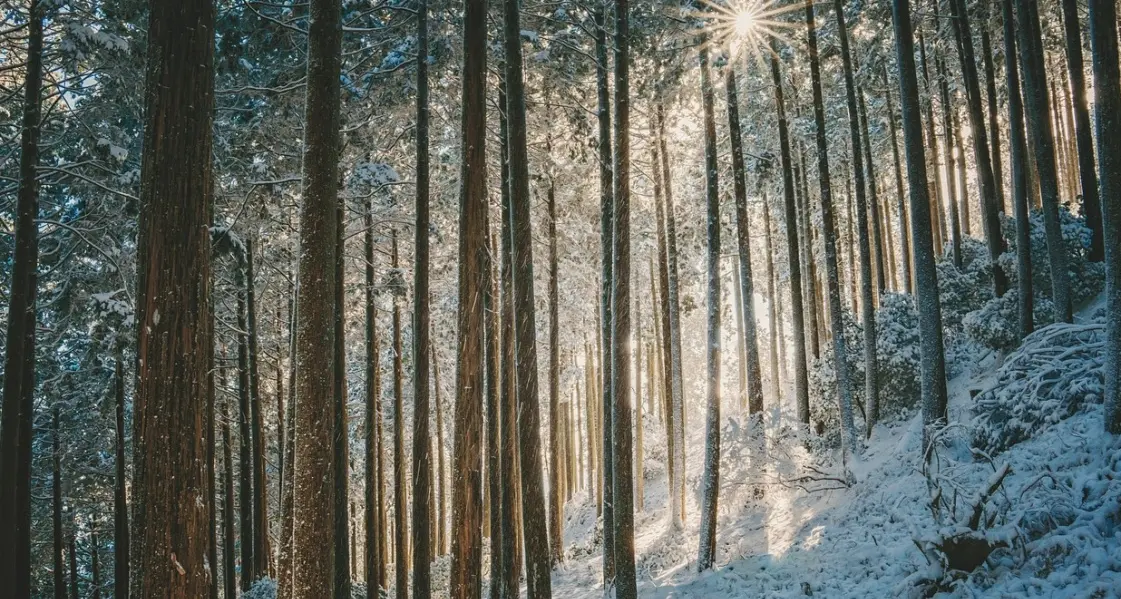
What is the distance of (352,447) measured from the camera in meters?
32.0

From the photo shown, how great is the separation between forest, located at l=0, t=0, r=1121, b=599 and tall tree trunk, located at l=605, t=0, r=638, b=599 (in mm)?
62

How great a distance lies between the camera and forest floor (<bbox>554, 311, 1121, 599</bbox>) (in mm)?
5645

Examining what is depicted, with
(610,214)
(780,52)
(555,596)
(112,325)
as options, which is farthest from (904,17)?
(112,325)

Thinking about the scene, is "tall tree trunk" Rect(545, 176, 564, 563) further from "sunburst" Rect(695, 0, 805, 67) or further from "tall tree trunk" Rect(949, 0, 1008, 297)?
"tall tree trunk" Rect(949, 0, 1008, 297)

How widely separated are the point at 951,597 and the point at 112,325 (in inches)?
618

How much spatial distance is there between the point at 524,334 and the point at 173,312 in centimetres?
467

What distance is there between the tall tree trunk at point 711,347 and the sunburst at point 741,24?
514 mm

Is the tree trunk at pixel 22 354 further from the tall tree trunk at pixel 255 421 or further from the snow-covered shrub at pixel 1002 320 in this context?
the snow-covered shrub at pixel 1002 320

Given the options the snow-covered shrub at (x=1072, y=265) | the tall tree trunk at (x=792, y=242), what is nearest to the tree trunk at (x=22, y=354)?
the tall tree trunk at (x=792, y=242)

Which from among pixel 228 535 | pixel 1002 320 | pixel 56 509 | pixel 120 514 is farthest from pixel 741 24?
pixel 56 509

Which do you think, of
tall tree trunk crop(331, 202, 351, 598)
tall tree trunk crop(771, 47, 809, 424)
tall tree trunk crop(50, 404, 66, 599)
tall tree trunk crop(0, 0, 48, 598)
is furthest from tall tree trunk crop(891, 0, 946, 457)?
tall tree trunk crop(50, 404, 66, 599)

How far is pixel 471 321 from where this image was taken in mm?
7754

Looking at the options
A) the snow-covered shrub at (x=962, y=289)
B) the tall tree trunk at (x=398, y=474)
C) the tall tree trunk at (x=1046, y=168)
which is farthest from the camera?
the snow-covered shrub at (x=962, y=289)

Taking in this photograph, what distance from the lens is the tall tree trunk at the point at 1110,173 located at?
6.26m
